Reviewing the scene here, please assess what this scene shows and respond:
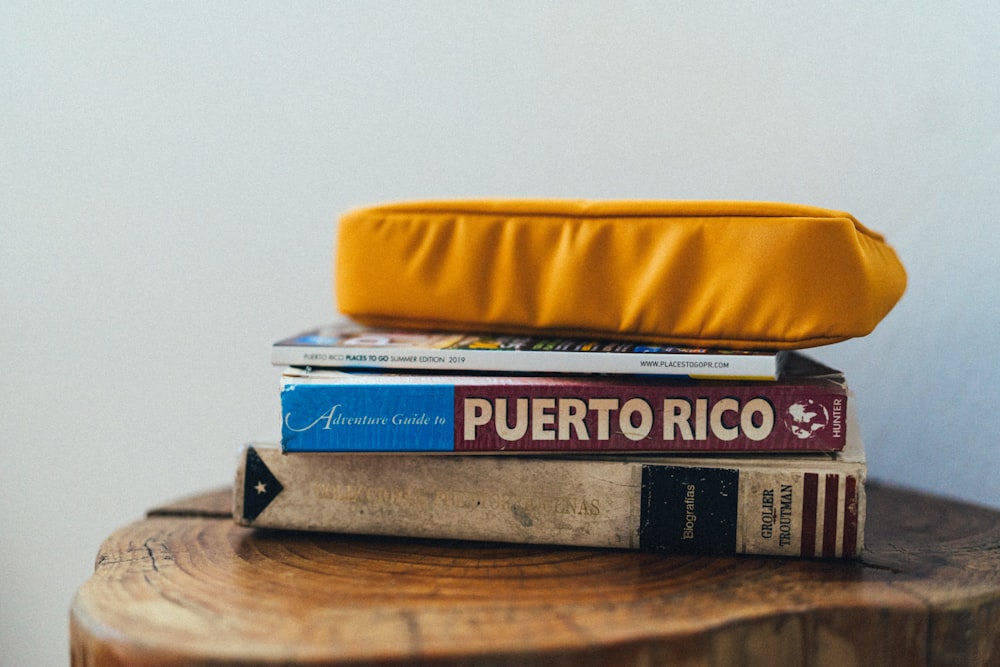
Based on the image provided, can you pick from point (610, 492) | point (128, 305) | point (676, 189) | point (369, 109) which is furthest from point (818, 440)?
point (128, 305)

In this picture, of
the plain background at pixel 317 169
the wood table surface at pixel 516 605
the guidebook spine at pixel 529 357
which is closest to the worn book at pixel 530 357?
the guidebook spine at pixel 529 357

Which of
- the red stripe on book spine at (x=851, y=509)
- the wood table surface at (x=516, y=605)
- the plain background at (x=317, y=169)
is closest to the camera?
the wood table surface at (x=516, y=605)

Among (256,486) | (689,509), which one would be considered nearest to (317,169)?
(256,486)

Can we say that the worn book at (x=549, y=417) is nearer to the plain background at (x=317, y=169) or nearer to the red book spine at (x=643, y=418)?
the red book spine at (x=643, y=418)

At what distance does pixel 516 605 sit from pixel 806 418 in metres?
0.24

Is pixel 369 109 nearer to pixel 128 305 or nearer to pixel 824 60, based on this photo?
pixel 128 305

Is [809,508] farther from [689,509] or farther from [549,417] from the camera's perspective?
[549,417]

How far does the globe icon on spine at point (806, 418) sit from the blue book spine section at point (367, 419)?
0.23 metres

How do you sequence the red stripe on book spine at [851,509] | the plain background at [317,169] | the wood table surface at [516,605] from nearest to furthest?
the wood table surface at [516,605], the red stripe on book spine at [851,509], the plain background at [317,169]

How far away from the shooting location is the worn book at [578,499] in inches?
21.0

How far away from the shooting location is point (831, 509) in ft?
1.74

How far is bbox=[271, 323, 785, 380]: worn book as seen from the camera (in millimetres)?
534

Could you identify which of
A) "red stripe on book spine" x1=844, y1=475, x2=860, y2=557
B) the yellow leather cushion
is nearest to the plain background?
the yellow leather cushion

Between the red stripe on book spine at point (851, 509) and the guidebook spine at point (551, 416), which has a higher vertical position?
the guidebook spine at point (551, 416)
